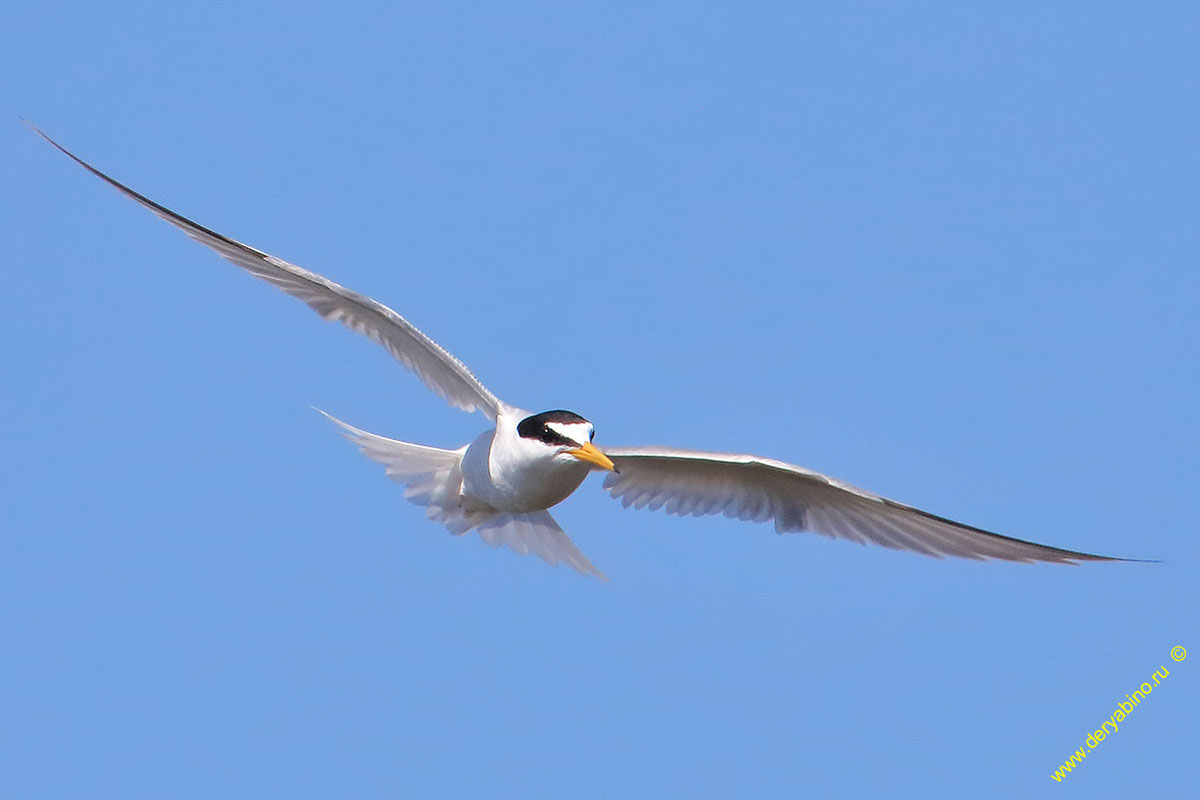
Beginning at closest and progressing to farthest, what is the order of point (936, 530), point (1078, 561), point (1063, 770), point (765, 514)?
point (1063, 770) → point (1078, 561) → point (936, 530) → point (765, 514)

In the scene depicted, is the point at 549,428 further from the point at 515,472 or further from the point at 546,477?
the point at 515,472

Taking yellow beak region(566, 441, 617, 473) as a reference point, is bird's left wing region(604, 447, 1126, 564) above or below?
above

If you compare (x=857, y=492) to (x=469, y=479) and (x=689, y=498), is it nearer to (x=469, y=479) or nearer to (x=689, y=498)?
(x=689, y=498)

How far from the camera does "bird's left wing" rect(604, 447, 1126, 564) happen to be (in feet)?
27.1

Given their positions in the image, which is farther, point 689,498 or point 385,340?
point 689,498

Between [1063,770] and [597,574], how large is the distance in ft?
12.8

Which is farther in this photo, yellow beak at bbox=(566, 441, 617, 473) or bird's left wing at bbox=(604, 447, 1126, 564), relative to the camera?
bird's left wing at bbox=(604, 447, 1126, 564)

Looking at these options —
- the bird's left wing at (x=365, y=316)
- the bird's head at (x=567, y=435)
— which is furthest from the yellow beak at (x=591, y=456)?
the bird's left wing at (x=365, y=316)

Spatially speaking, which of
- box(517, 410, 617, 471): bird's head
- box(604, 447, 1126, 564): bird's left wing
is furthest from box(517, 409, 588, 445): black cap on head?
box(604, 447, 1126, 564): bird's left wing

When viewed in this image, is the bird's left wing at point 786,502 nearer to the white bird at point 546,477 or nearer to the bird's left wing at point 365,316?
the white bird at point 546,477

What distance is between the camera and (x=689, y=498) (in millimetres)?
9336

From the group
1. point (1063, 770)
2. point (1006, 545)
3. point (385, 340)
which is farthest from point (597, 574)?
point (1063, 770)

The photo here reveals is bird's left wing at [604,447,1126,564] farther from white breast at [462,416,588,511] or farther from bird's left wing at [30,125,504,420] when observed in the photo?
bird's left wing at [30,125,504,420]

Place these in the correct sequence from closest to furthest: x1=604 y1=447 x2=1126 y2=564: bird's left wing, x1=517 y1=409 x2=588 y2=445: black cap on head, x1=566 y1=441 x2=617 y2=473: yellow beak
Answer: x1=566 y1=441 x2=617 y2=473: yellow beak, x1=517 y1=409 x2=588 y2=445: black cap on head, x1=604 y1=447 x2=1126 y2=564: bird's left wing
